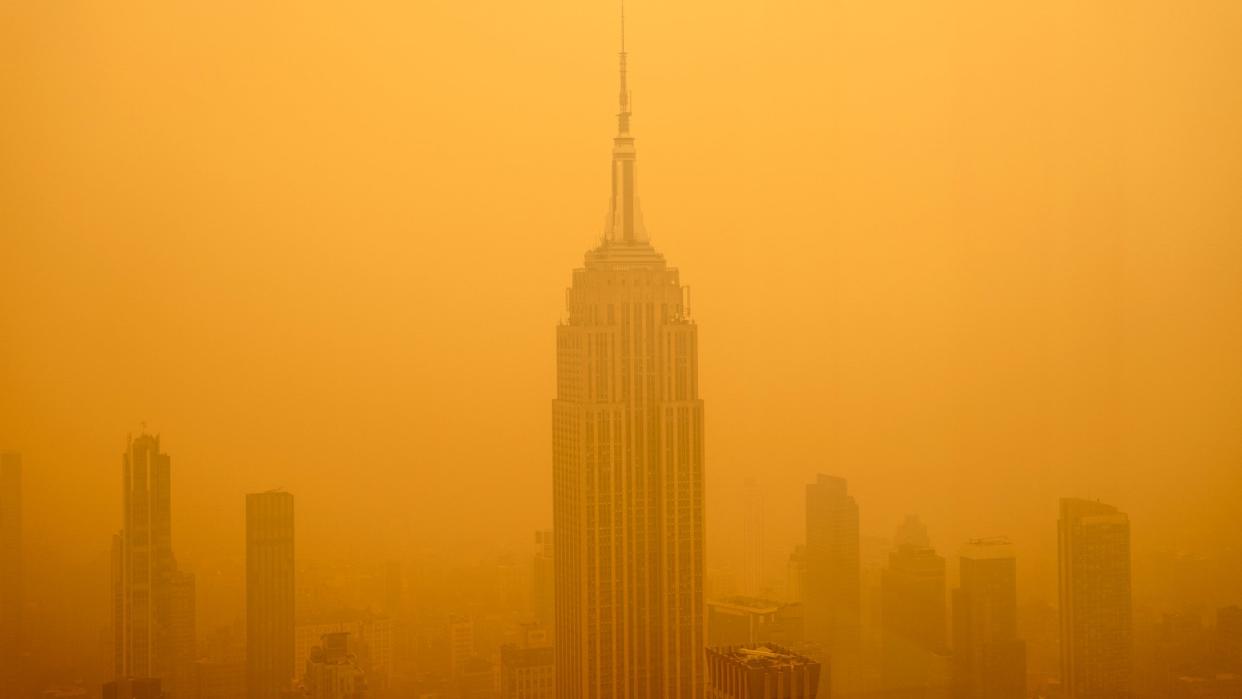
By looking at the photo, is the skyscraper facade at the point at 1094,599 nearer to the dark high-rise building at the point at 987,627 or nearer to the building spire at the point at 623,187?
the dark high-rise building at the point at 987,627

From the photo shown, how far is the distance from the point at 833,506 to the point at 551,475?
94cm

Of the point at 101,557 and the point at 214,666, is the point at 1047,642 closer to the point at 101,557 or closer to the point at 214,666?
the point at 214,666

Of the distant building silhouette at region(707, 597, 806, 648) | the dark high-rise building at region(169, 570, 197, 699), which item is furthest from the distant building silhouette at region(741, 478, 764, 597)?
the dark high-rise building at region(169, 570, 197, 699)

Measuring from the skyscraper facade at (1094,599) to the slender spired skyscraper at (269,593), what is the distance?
2481mm

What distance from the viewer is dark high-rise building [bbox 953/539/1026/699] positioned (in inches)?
169

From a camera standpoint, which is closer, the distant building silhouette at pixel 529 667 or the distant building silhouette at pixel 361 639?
the distant building silhouette at pixel 361 639

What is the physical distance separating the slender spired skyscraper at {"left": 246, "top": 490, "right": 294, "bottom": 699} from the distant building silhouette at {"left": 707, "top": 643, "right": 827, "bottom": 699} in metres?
1.28

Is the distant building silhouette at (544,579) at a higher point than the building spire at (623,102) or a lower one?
lower

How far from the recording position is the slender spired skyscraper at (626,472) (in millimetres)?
4305

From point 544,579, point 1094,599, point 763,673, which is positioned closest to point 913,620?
point 1094,599

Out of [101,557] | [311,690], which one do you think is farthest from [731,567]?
[101,557]

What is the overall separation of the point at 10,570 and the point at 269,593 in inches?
29.9

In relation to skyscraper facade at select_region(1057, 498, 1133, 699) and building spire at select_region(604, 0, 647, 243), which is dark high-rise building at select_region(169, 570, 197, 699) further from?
skyscraper facade at select_region(1057, 498, 1133, 699)

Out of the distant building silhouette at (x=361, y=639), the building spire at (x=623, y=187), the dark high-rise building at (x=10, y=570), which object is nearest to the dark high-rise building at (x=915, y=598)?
the building spire at (x=623, y=187)
